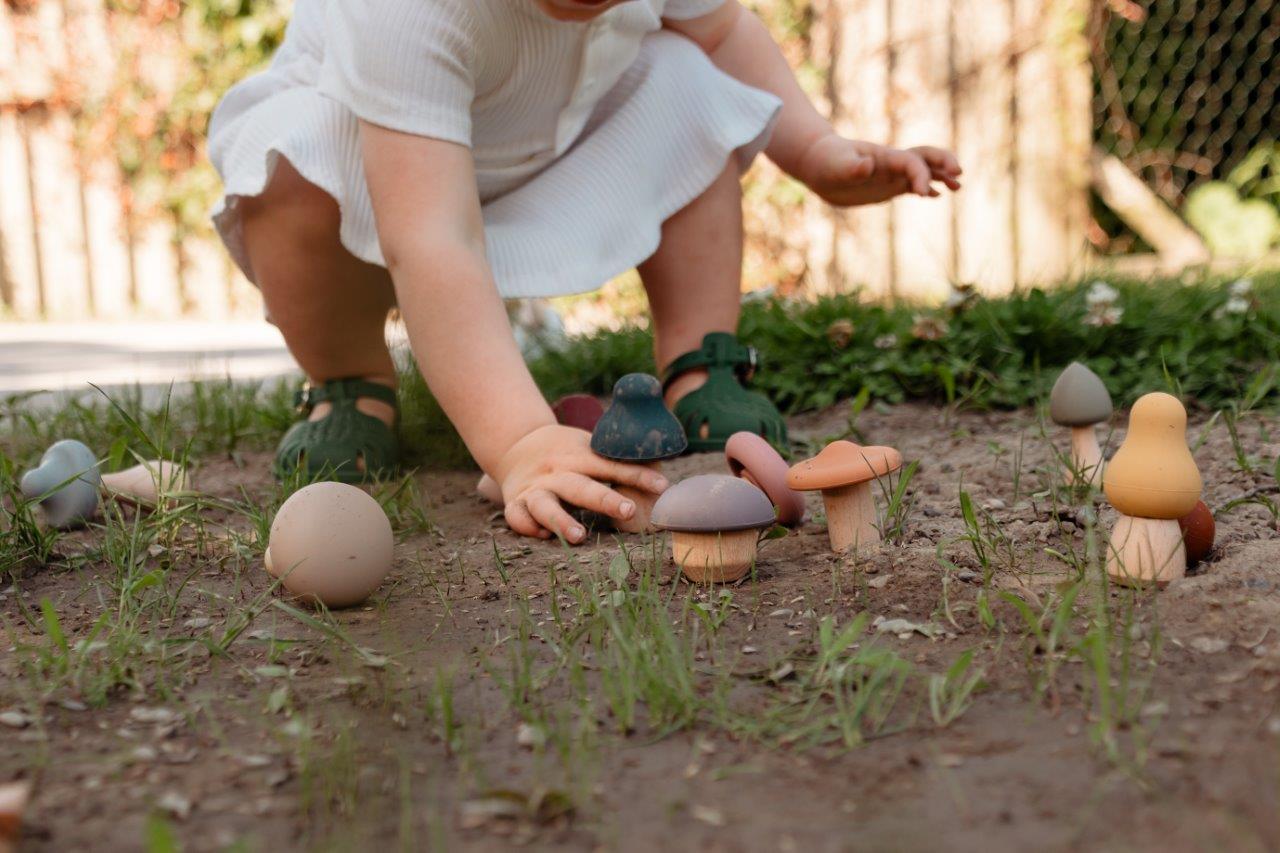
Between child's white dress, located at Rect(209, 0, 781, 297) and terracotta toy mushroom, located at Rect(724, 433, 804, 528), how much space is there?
55 centimetres

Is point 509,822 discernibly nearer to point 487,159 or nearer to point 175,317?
point 487,159

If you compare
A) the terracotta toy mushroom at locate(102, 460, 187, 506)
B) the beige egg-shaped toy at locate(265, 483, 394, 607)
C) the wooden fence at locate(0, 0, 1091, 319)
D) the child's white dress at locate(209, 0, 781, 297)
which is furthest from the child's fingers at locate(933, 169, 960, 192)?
the wooden fence at locate(0, 0, 1091, 319)

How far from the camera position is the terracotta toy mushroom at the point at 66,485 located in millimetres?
1623

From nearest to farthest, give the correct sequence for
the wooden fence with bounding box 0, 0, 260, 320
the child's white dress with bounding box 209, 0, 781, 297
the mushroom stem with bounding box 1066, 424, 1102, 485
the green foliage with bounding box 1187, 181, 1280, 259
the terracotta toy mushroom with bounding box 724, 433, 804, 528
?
the terracotta toy mushroom with bounding box 724, 433, 804, 528 < the mushroom stem with bounding box 1066, 424, 1102, 485 < the child's white dress with bounding box 209, 0, 781, 297 < the green foliage with bounding box 1187, 181, 1280, 259 < the wooden fence with bounding box 0, 0, 260, 320

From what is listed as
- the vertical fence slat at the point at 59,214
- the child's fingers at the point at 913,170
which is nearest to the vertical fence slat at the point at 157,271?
the vertical fence slat at the point at 59,214

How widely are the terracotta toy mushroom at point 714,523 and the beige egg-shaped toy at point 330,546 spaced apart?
307mm

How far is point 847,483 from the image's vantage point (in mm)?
1318

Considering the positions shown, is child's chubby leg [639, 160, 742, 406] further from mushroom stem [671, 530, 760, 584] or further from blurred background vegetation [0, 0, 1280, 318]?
blurred background vegetation [0, 0, 1280, 318]

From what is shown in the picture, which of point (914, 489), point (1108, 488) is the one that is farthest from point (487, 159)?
point (1108, 488)

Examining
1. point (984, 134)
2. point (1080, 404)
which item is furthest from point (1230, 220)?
point (1080, 404)

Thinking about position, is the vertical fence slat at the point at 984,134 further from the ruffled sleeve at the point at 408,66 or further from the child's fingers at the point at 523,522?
the child's fingers at the point at 523,522

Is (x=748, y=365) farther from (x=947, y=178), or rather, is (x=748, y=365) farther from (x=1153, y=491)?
(x=1153, y=491)

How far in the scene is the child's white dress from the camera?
1.72 m

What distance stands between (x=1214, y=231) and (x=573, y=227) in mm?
4418
